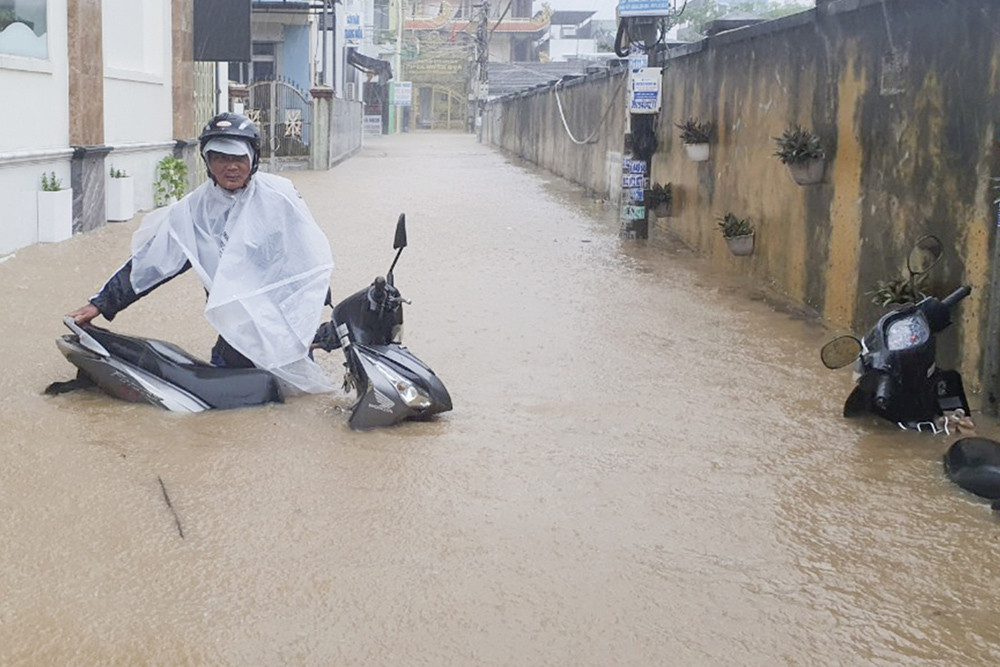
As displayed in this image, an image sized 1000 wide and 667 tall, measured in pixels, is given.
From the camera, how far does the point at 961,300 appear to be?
17.6 feet

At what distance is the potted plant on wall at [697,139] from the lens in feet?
35.2

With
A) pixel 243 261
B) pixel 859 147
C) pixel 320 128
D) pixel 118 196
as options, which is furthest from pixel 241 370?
pixel 320 128

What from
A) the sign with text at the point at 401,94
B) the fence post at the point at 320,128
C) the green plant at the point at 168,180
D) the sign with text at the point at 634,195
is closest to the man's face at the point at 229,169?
the sign with text at the point at 634,195

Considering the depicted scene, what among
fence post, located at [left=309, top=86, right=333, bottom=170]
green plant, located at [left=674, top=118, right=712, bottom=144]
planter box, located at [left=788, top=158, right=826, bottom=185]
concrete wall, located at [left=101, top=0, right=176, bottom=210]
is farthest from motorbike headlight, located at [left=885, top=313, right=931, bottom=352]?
fence post, located at [left=309, top=86, right=333, bottom=170]

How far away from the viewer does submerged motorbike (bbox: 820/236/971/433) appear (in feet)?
16.7

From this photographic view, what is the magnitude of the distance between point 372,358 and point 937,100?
315cm

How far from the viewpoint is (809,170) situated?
765cm

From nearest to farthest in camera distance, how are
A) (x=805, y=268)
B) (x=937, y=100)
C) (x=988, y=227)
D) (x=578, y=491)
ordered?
(x=578, y=491) < (x=988, y=227) < (x=937, y=100) < (x=805, y=268)

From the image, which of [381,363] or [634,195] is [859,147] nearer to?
[381,363]

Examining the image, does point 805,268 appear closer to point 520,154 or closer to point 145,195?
point 145,195

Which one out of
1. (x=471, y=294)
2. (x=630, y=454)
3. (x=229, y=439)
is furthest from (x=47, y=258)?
(x=630, y=454)

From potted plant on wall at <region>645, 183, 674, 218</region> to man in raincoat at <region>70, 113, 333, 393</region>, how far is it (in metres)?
7.36

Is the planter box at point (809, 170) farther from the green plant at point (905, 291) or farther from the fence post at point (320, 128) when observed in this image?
the fence post at point (320, 128)

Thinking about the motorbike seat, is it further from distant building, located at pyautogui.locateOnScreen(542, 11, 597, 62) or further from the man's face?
distant building, located at pyautogui.locateOnScreen(542, 11, 597, 62)
